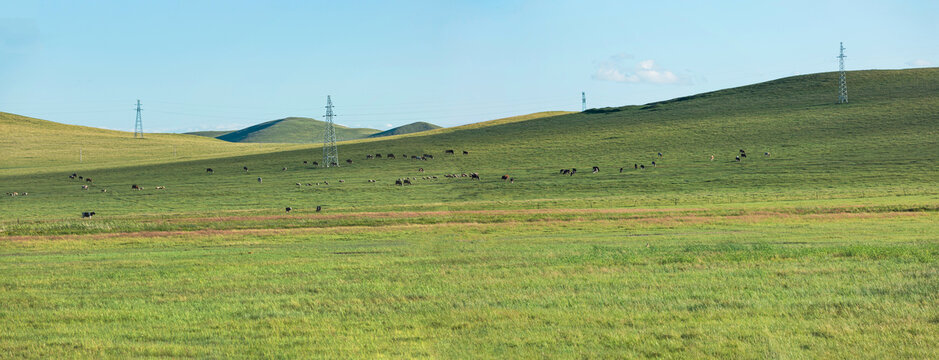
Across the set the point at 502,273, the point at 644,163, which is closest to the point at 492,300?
the point at 502,273

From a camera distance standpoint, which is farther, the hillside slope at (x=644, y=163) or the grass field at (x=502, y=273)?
the hillside slope at (x=644, y=163)

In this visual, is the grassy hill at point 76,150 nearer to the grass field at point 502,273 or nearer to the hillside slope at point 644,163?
the hillside slope at point 644,163

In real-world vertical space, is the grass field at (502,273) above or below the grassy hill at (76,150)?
below

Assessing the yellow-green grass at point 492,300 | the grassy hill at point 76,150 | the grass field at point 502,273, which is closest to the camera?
the yellow-green grass at point 492,300

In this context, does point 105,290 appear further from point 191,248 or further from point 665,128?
point 665,128

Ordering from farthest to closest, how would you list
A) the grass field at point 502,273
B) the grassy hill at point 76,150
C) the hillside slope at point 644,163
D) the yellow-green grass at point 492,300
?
the grassy hill at point 76,150
the hillside slope at point 644,163
the grass field at point 502,273
the yellow-green grass at point 492,300

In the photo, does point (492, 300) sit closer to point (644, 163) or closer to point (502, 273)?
point (502, 273)

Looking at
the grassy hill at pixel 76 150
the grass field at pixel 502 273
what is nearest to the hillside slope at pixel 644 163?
the grass field at pixel 502 273

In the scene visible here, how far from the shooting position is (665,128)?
289ft

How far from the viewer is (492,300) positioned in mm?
12188

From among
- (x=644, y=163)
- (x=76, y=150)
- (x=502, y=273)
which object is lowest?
(x=502, y=273)

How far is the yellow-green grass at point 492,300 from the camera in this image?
30.8 ft

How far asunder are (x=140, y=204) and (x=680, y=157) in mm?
46811

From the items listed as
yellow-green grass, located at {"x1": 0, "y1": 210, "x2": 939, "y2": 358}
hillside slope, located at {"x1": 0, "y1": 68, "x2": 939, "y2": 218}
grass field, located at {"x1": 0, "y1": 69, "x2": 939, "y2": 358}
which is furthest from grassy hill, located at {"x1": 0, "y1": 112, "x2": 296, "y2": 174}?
yellow-green grass, located at {"x1": 0, "y1": 210, "x2": 939, "y2": 358}
